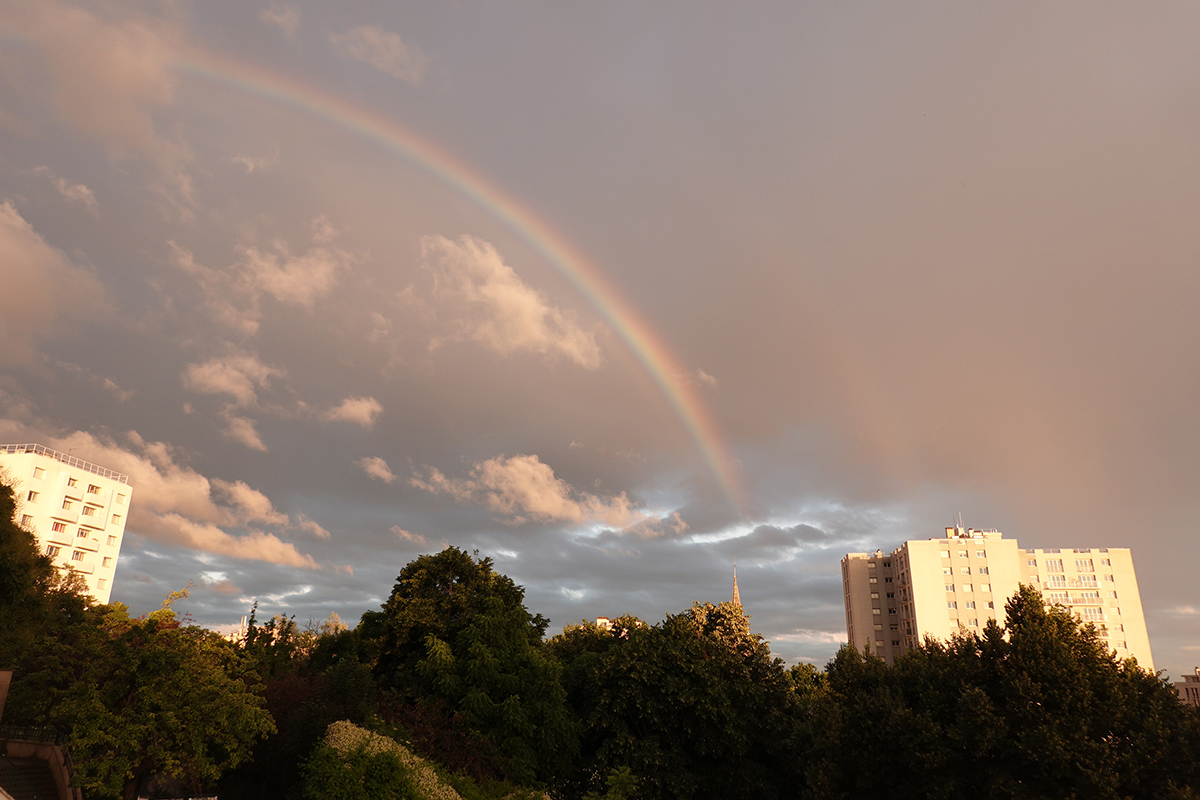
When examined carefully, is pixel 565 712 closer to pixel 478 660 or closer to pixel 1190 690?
pixel 478 660

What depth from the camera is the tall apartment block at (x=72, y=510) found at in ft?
337

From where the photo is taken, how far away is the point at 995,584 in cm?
13125

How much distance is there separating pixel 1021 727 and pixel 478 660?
2431 cm

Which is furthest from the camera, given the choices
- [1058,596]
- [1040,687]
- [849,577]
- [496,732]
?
[849,577]

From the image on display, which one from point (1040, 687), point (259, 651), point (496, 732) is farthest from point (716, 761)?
point (259, 651)

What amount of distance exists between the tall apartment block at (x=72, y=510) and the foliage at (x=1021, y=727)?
352 ft

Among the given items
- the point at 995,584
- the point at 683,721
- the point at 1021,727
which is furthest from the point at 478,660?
the point at 995,584

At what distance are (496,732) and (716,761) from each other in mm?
13853

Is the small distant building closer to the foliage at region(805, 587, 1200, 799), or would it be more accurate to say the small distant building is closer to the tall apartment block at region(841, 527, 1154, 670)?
the foliage at region(805, 587, 1200, 799)

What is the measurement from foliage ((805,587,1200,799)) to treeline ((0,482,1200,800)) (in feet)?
0.28

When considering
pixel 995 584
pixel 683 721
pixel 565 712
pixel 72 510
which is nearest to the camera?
pixel 565 712

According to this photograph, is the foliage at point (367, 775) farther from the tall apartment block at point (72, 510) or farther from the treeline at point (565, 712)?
the tall apartment block at point (72, 510)

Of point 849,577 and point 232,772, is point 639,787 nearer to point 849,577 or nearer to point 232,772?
point 232,772

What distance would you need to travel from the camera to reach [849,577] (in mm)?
144375
